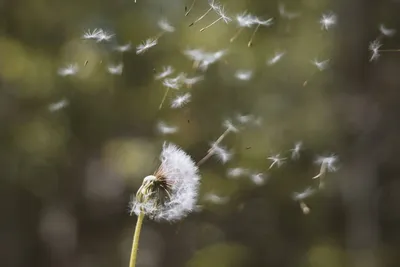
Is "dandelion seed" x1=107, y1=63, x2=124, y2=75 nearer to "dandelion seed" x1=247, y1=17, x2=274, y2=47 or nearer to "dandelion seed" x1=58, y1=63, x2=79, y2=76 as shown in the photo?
"dandelion seed" x1=58, y1=63, x2=79, y2=76

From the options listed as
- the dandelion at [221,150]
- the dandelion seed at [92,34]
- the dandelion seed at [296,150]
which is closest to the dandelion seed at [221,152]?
the dandelion at [221,150]

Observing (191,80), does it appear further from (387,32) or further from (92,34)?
(387,32)

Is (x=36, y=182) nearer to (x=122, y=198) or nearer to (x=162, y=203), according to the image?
(x=122, y=198)

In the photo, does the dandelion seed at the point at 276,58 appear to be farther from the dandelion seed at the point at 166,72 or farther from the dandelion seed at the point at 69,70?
the dandelion seed at the point at 69,70

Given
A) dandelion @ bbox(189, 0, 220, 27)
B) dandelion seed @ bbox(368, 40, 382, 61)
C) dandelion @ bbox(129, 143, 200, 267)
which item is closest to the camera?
dandelion @ bbox(129, 143, 200, 267)

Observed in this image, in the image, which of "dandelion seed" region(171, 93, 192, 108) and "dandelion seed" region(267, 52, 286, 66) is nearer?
"dandelion seed" region(171, 93, 192, 108)

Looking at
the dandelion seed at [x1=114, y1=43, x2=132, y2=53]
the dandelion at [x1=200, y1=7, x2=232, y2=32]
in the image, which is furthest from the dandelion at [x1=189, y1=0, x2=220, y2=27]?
the dandelion seed at [x1=114, y1=43, x2=132, y2=53]
